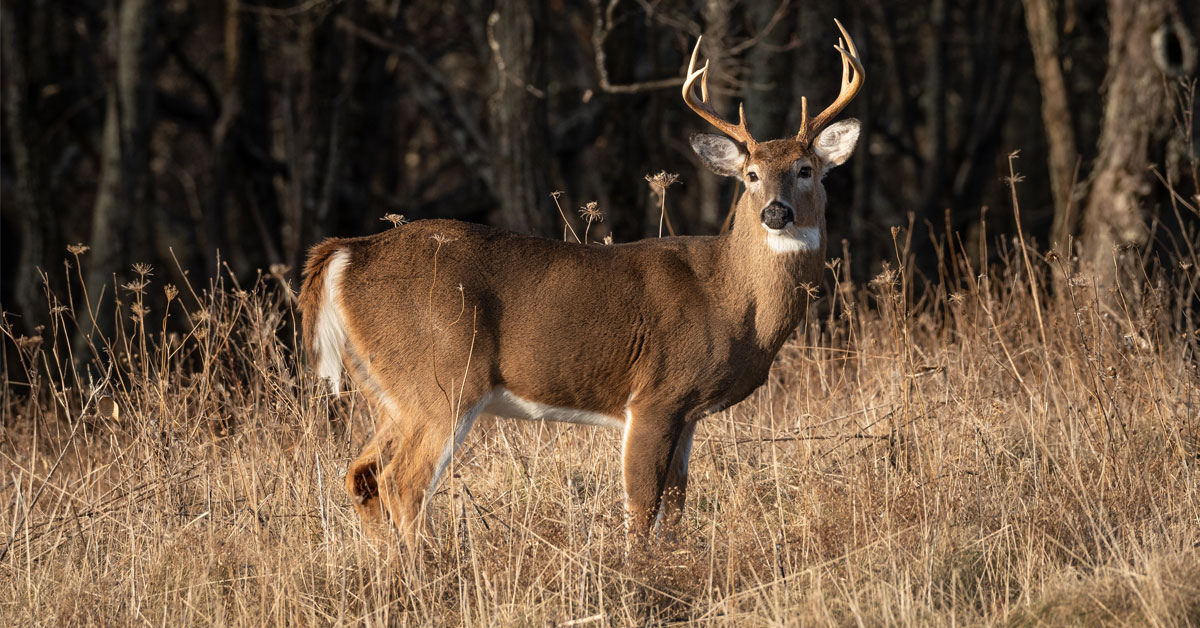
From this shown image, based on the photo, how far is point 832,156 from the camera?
5.75 meters

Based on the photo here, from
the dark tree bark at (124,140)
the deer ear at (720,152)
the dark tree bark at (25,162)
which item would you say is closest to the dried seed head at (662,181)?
the deer ear at (720,152)

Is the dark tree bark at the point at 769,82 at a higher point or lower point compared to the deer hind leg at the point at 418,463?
higher

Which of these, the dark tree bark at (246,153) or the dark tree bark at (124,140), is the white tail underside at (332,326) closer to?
the dark tree bark at (124,140)

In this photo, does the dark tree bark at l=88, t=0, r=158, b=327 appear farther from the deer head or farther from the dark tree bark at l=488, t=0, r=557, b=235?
the deer head

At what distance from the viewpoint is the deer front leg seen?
515 cm

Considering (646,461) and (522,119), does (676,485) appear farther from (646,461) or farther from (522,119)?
(522,119)

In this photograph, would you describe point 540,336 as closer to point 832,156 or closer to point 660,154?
point 832,156

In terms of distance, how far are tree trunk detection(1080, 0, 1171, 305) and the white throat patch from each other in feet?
10.8

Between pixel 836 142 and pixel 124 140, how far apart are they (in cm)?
624

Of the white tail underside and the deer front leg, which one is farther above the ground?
the white tail underside

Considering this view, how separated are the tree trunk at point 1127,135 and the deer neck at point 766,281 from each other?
132 inches

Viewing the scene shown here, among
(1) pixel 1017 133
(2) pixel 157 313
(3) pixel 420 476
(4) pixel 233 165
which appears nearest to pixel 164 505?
(3) pixel 420 476

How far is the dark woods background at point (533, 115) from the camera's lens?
862cm

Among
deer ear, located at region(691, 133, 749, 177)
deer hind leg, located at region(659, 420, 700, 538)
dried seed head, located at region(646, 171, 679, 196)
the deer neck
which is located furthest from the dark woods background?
deer hind leg, located at region(659, 420, 700, 538)
